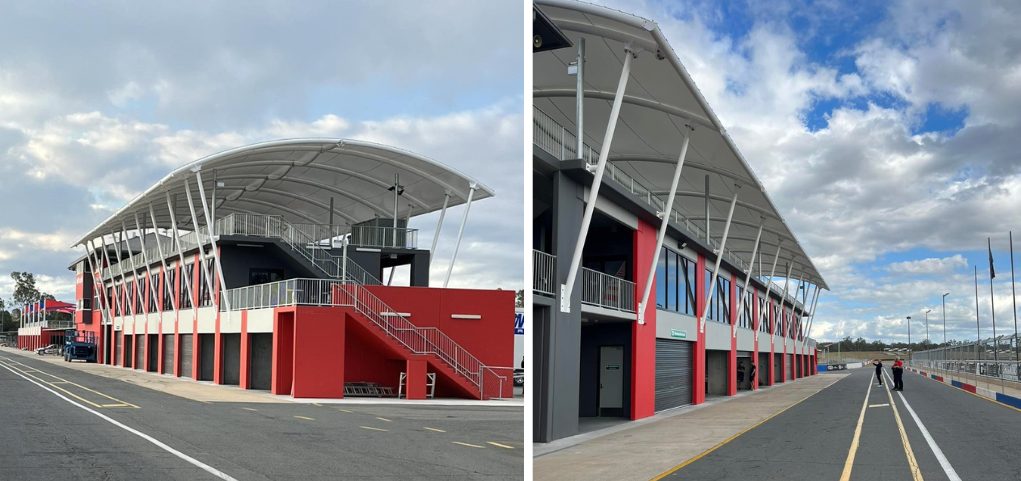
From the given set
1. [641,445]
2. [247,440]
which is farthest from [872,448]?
[247,440]

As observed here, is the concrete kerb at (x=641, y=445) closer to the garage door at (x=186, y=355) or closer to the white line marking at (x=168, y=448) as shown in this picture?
the white line marking at (x=168, y=448)

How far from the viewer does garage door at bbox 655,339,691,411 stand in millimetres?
26172

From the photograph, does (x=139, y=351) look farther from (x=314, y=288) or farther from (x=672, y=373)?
(x=672, y=373)

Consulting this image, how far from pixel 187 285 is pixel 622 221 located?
26.3 meters

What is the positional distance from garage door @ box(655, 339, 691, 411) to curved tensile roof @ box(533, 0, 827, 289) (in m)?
5.50

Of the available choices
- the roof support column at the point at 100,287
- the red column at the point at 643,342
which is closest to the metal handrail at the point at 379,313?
the red column at the point at 643,342

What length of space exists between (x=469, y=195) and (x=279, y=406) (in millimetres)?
15731

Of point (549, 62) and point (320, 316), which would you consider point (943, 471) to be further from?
point (320, 316)

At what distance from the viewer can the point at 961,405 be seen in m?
28.2

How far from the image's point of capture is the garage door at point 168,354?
47.0 m

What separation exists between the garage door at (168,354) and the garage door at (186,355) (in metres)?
2.51

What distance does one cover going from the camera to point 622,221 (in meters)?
22.3

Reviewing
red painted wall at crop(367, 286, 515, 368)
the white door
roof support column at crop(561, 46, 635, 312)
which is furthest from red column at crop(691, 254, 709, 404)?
roof support column at crop(561, 46, 635, 312)

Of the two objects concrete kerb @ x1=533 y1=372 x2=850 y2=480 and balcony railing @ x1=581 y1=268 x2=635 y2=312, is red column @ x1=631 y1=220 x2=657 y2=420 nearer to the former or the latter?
Result: balcony railing @ x1=581 y1=268 x2=635 y2=312
